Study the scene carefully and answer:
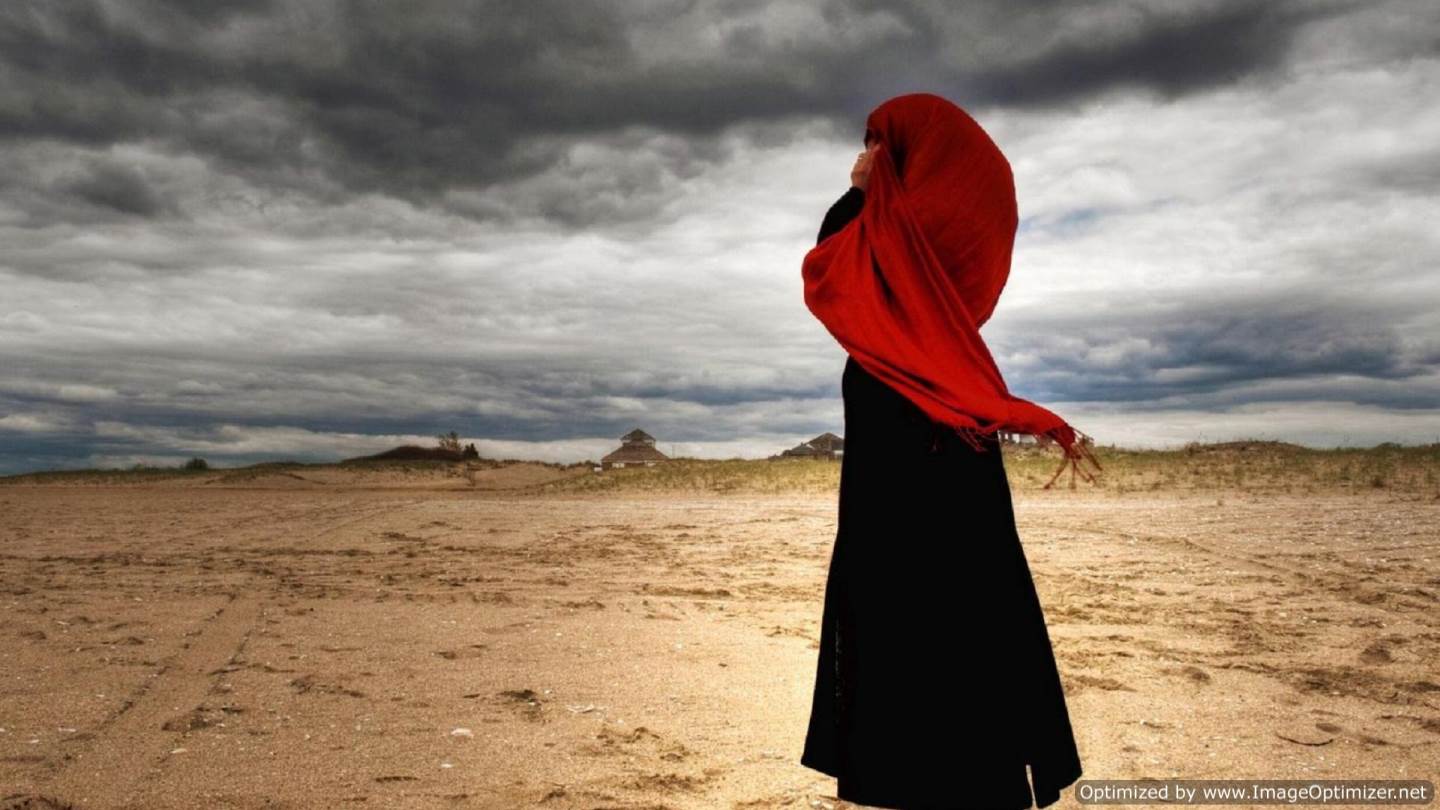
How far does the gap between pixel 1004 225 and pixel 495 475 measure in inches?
1597

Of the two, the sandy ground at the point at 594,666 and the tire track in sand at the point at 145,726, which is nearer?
the tire track in sand at the point at 145,726

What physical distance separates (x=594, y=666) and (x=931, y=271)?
4736 mm

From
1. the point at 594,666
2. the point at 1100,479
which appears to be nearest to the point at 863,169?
the point at 594,666

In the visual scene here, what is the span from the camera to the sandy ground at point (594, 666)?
4734 millimetres

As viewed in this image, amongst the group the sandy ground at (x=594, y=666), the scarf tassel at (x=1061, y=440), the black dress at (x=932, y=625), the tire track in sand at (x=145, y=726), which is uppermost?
the scarf tassel at (x=1061, y=440)

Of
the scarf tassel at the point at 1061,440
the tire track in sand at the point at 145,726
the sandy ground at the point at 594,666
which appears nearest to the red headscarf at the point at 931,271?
the scarf tassel at the point at 1061,440

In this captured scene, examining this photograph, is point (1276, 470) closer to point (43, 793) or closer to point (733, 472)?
point (733, 472)

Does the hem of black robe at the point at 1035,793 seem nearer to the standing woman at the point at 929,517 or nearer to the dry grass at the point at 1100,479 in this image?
the standing woman at the point at 929,517

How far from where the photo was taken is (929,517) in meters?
2.86

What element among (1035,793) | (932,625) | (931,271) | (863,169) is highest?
(863,169)

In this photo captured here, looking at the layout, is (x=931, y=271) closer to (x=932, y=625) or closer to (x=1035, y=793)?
(x=932, y=625)

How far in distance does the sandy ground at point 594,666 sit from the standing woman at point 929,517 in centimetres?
9

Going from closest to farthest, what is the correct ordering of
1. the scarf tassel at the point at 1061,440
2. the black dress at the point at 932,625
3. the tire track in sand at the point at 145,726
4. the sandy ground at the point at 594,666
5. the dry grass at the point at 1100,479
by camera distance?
the scarf tassel at the point at 1061,440 < the black dress at the point at 932,625 < the tire track in sand at the point at 145,726 < the sandy ground at the point at 594,666 < the dry grass at the point at 1100,479

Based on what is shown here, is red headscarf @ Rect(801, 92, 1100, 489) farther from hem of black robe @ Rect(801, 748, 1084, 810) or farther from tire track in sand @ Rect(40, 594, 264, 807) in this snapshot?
tire track in sand @ Rect(40, 594, 264, 807)
